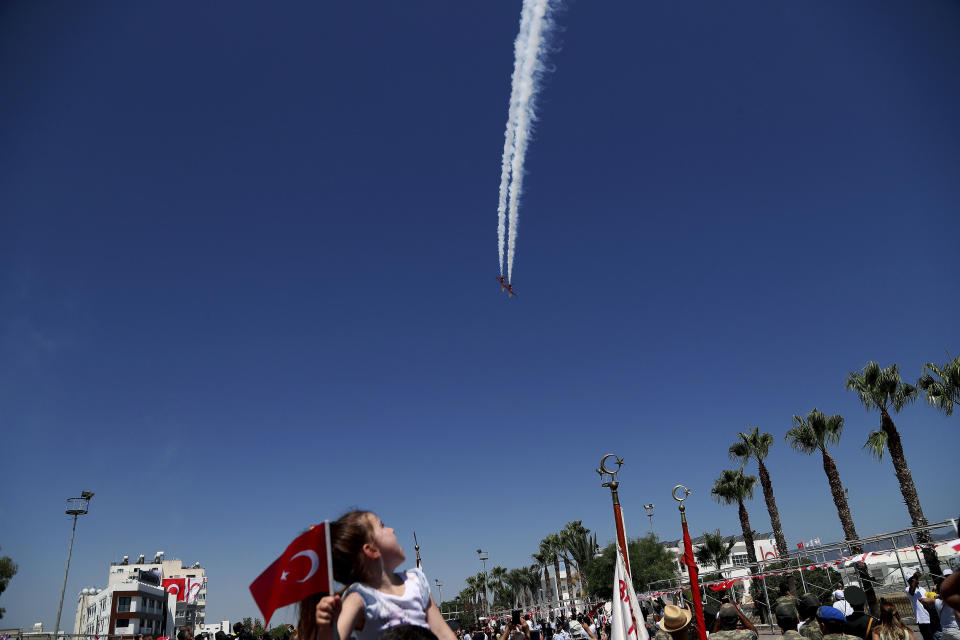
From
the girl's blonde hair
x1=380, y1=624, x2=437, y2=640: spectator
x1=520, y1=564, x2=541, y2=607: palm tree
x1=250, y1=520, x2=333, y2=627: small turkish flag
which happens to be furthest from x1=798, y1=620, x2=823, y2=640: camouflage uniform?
x1=520, y1=564, x2=541, y2=607: palm tree

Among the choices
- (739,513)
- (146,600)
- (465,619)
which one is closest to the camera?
(739,513)

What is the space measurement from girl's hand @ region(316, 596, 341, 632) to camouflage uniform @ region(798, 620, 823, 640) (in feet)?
21.3

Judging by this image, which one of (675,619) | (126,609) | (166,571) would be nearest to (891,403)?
(675,619)

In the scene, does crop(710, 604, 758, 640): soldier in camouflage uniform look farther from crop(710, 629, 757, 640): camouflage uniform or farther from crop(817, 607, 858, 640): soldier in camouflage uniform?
crop(817, 607, 858, 640): soldier in camouflage uniform

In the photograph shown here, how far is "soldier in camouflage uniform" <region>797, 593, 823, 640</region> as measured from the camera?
653 centimetres

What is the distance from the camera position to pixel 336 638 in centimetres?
214

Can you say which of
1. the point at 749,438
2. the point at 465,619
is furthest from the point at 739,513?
the point at 465,619

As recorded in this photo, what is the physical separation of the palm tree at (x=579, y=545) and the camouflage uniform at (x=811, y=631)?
62.2 meters

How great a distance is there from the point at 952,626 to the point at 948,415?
68.1 feet

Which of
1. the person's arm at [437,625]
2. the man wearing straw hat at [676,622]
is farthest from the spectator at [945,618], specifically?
the person's arm at [437,625]

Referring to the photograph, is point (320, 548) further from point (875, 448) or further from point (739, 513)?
point (739, 513)

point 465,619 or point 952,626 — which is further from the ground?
point 952,626

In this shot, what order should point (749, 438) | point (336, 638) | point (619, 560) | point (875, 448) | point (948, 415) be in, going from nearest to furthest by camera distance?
point (336, 638)
point (619, 560)
point (948, 415)
point (875, 448)
point (749, 438)

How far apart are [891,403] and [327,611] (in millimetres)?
31548
